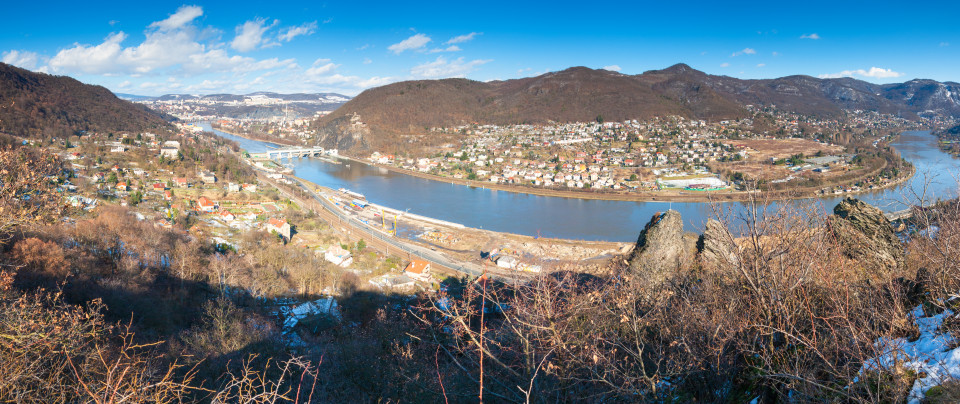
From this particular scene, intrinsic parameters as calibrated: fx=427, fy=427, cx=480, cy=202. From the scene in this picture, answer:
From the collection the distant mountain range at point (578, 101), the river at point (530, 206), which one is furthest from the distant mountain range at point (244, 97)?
the river at point (530, 206)

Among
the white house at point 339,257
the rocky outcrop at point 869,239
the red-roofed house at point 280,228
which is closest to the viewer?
the rocky outcrop at point 869,239

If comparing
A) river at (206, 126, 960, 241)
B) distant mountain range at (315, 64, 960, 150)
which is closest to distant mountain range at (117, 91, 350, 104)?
distant mountain range at (315, 64, 960, 150)

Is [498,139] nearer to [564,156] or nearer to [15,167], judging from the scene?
[564,156]

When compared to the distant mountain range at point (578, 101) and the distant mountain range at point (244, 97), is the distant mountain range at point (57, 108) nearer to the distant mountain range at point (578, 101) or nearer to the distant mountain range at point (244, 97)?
the distant mountain range at point (578, 101)

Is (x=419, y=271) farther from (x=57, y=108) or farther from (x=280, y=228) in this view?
(x=57, y=108)

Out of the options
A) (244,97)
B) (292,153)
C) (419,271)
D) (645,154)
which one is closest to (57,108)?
(292,153)
